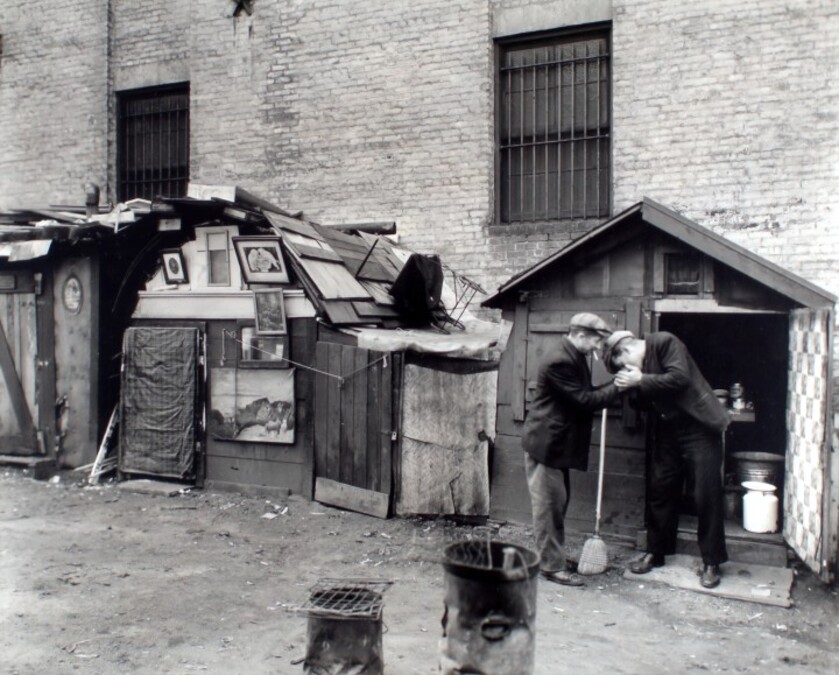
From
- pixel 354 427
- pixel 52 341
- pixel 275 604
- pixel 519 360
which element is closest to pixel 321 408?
pixel 354 427

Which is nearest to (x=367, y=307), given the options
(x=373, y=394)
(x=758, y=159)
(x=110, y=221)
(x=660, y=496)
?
(x=373, y=394)

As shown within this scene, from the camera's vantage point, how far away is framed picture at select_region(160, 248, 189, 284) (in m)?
9.40

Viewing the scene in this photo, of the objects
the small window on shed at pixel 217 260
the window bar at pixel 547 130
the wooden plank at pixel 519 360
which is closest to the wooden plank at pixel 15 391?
the small window on shed at pixel 217 260

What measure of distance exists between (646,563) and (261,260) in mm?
5442

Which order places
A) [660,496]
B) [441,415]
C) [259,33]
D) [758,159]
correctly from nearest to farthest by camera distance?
[660,496]
[441,415]
[758,159]
[259,33]

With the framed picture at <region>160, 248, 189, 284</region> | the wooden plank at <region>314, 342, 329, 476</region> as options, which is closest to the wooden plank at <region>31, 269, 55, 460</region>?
the framed picture at <region>160, 248, 189, 284</region>

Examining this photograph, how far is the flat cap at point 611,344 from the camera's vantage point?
622 cm

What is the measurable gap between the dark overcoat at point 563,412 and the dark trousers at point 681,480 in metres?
0.71

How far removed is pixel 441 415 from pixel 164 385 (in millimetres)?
3867

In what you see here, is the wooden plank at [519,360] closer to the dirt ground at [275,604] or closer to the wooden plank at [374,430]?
the dirt ground at [275,604]

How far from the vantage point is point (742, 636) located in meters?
5.26

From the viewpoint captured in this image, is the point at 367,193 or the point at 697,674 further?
the point at 367,193

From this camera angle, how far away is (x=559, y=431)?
6129 millimetres

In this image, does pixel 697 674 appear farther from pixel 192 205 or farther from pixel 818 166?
pixel 192 205
